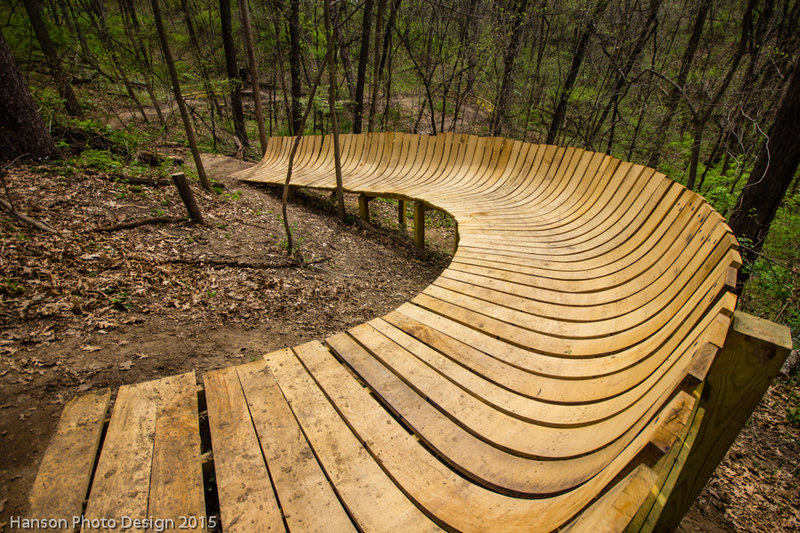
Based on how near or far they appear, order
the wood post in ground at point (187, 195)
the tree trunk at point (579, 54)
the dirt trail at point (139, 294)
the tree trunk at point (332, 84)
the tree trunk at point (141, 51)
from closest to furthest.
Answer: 1. the dirt trail at point (139, 294)
2. the tree trunk at point (332, 84)
3. the wood post in ground at point (187, 195)
4. the tree trunk at point (579, 54)
5. the tree trunk at point (141, 51)

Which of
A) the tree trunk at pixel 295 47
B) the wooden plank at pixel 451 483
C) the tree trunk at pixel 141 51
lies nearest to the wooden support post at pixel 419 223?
the wooden plank at pixel 451 483

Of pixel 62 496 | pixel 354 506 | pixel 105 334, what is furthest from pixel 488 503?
pixel 105 334

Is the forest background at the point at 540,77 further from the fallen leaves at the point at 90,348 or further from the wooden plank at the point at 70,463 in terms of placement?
the wooden plank at the point at 70,463

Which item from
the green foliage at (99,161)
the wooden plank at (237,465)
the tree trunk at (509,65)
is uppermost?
the tree trunk at (509,65)

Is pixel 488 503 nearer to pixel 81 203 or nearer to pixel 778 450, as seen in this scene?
pixel 778 450

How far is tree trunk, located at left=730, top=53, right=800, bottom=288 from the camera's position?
126 inches

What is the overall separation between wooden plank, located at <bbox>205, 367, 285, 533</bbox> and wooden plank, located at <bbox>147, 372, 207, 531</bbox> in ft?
0.21

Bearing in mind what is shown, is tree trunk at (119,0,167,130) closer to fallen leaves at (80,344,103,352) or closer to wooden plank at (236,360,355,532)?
fallen leaves at (80,344,103,352)

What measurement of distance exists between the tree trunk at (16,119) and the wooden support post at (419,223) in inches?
205

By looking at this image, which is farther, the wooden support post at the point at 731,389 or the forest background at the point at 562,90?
the forest background at the point at 562,90

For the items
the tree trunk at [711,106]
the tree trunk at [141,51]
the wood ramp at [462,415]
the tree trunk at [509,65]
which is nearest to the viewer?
the wood ramp at [462,415]

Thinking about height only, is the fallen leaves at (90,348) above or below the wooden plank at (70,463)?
below

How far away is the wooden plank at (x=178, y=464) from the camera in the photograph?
1137 millimetres

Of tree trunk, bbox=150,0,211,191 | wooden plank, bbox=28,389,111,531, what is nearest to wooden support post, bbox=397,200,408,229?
tree trunk, bbox=150,0,211,191
